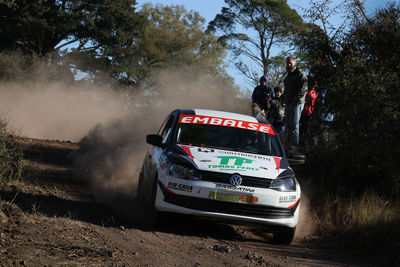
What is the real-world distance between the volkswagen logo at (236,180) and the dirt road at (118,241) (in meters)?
0.68

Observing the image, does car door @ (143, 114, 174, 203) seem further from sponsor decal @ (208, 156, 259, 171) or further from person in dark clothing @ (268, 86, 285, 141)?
person in dark clothing @ (268, 86, 285, 141)

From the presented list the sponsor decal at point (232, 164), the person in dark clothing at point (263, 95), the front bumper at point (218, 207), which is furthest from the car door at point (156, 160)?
the person in dark clothing at point (263, 95)

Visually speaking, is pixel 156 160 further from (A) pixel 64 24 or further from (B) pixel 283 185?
(A) pixel 64 24

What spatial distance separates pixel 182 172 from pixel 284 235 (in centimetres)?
158

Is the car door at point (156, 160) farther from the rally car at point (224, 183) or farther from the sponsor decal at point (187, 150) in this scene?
the sponsor decal at point (187, 150)

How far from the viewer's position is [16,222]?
251 inches

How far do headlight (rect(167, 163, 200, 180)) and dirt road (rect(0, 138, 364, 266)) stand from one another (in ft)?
1.78

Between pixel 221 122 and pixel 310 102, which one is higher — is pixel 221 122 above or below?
below

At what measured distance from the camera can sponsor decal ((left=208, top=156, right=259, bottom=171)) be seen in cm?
680

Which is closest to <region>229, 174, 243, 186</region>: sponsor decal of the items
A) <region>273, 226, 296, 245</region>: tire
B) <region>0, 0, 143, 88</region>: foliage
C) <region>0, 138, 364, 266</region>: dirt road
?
<region>0, 138, 364, 266</region>: dirt road

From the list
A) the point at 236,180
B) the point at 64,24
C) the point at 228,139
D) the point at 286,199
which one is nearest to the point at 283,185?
the point at 286,199

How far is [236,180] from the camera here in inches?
263

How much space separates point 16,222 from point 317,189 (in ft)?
16.9

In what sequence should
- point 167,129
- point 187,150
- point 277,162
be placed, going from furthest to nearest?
point 167,129 < point 277,162 < point 187,150
